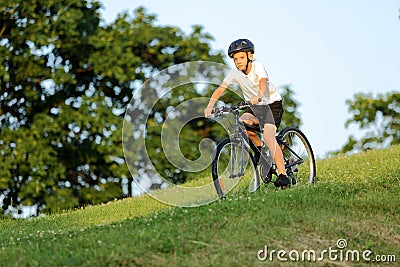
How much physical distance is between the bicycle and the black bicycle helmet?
2.43 ft

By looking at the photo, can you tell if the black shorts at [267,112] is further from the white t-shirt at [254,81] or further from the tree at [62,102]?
the tree at [62,102]

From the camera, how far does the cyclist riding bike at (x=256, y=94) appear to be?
959 cm

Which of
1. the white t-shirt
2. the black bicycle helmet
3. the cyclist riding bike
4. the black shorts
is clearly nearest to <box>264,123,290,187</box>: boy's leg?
the cyclist riding bike

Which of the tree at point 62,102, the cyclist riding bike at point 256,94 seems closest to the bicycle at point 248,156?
the cyclist riding bike at point 256,94

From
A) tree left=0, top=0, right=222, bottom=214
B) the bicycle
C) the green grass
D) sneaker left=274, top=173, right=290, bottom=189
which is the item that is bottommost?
the green grass

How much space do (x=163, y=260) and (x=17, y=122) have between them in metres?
17.4

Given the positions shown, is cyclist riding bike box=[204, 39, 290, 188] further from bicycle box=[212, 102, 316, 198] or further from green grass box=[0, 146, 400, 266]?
green grass box=[0, 146, 400, 266]

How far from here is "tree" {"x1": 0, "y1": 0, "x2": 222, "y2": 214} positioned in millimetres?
22000

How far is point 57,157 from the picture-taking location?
22.9 m

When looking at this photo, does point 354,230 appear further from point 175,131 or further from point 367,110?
point 367,110

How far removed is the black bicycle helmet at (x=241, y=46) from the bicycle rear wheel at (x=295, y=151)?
1474 mm

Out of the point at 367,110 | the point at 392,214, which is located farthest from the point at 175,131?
the point at 367,110

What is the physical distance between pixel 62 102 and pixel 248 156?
1467 cm

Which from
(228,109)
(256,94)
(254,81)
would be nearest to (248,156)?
(228,109)
